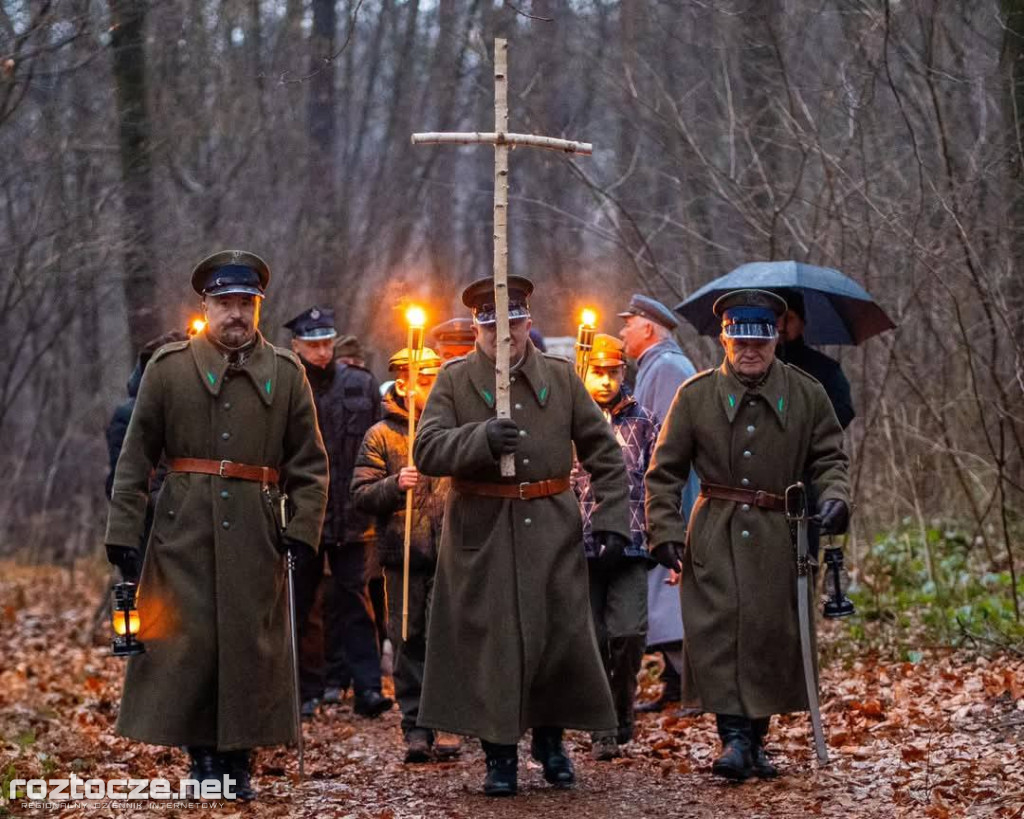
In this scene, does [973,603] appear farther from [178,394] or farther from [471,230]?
[471,230]

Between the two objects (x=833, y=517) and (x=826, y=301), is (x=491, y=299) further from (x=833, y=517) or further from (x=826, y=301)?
(x=826, y=301)

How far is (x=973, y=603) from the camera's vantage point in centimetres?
1209

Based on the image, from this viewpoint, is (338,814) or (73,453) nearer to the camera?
(338,814)

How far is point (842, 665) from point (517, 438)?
473 centimetres

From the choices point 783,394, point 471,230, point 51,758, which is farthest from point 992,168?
point 471,230

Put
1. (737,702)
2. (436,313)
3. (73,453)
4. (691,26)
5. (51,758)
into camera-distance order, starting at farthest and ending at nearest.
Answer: (73,453) < (436,313) < (691,26) < (51,758) < (737,702)

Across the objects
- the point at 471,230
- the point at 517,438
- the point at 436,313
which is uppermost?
the point at 471,230

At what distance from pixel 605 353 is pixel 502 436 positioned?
2197 millimetres

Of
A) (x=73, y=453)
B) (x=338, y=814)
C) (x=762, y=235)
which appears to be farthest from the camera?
(x=73, y=453)

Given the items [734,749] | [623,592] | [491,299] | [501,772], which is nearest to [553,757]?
[501,772]

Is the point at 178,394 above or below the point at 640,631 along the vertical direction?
above

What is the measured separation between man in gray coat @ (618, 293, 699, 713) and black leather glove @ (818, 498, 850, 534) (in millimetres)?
2889

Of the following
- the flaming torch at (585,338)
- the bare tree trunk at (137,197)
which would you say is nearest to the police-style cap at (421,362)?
the flaming torch at (585,338)

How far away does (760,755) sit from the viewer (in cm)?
829
